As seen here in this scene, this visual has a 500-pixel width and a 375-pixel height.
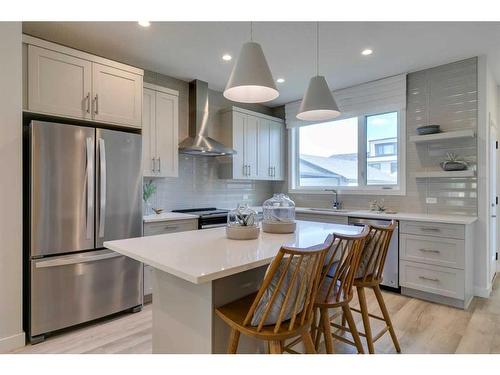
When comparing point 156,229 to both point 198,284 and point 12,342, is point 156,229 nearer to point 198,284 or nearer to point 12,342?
point 12,342

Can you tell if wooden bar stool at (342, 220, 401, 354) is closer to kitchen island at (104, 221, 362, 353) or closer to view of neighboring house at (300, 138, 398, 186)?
kitchen island at (104, 221, 362, 353)

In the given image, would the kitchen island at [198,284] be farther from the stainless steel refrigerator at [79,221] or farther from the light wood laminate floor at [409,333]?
the stainless steel refrigerator at [79,221]

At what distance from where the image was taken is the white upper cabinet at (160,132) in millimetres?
3416

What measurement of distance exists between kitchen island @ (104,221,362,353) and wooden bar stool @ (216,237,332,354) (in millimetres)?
132

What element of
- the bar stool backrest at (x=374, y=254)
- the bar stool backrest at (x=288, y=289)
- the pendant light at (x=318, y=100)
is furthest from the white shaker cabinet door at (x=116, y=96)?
the bar stool backrest at (x=374, y=254)

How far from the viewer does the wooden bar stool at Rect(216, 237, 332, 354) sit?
132 cm

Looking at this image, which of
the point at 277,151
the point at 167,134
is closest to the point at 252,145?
the point at 277,151

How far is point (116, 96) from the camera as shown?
114 inches

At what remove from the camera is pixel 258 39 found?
292 cm

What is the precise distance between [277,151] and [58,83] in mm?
3384

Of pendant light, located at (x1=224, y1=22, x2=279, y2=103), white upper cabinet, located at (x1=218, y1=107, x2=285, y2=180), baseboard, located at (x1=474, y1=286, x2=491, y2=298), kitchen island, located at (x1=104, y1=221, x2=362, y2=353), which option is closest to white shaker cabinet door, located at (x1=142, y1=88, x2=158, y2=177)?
white upper cabinet, located at (x1=218, y1=107, x2=285, y2=180)

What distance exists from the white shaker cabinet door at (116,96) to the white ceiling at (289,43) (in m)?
0.36
